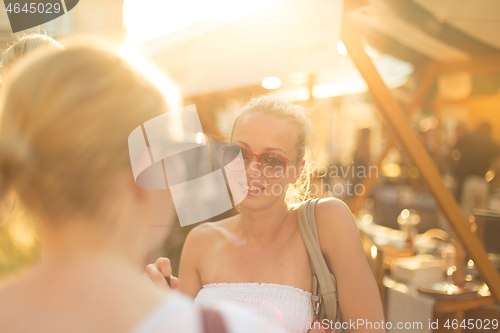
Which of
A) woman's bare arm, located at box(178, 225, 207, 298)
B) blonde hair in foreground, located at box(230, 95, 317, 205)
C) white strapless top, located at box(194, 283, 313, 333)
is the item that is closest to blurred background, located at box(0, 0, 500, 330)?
blonde hair in foreground, located at box(230, 95, 317, 205)

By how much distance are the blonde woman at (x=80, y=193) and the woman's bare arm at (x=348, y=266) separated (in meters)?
1.05

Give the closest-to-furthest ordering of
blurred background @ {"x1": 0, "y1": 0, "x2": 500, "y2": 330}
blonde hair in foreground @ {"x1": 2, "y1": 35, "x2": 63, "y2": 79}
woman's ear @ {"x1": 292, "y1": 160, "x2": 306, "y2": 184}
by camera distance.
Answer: blonde hair in foreground @ {"x1": 2, "y1": 35, "x2": 63, "y2": 79}
woman's ear @ {"x1": 292, "y1": 160, "x2": 306, "y2": 184}
blurred background @ {"x1": 0, "y1": 0, "x2": 500, "y2": 330}

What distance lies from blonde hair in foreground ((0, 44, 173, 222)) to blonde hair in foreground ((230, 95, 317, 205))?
1276mm

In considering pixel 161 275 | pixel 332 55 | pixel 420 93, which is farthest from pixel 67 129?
pixel 420 93

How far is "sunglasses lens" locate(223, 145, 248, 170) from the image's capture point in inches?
73.4

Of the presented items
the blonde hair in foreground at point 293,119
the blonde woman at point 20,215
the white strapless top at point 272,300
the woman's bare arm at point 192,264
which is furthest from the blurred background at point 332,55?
the white strapless top at point 272,300

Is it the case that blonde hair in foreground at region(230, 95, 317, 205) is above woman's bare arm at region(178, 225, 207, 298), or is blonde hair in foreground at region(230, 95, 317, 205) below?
above

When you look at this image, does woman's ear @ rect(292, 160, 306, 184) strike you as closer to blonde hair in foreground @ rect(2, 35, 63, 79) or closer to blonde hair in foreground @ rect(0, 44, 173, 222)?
blonde hair in foreground @ rect(2, 35, 63, 79)

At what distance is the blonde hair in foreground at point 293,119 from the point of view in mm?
1896

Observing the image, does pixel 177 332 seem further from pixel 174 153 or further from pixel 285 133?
pixel 285 133

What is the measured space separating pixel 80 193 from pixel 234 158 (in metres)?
1.27

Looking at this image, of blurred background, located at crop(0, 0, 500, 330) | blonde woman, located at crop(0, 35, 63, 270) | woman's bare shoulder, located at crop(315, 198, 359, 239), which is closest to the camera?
blonde woman, located at crop(0, 35, 63, 270)

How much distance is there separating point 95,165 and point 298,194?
1703 millimetres

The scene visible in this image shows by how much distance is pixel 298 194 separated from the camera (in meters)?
2.23
